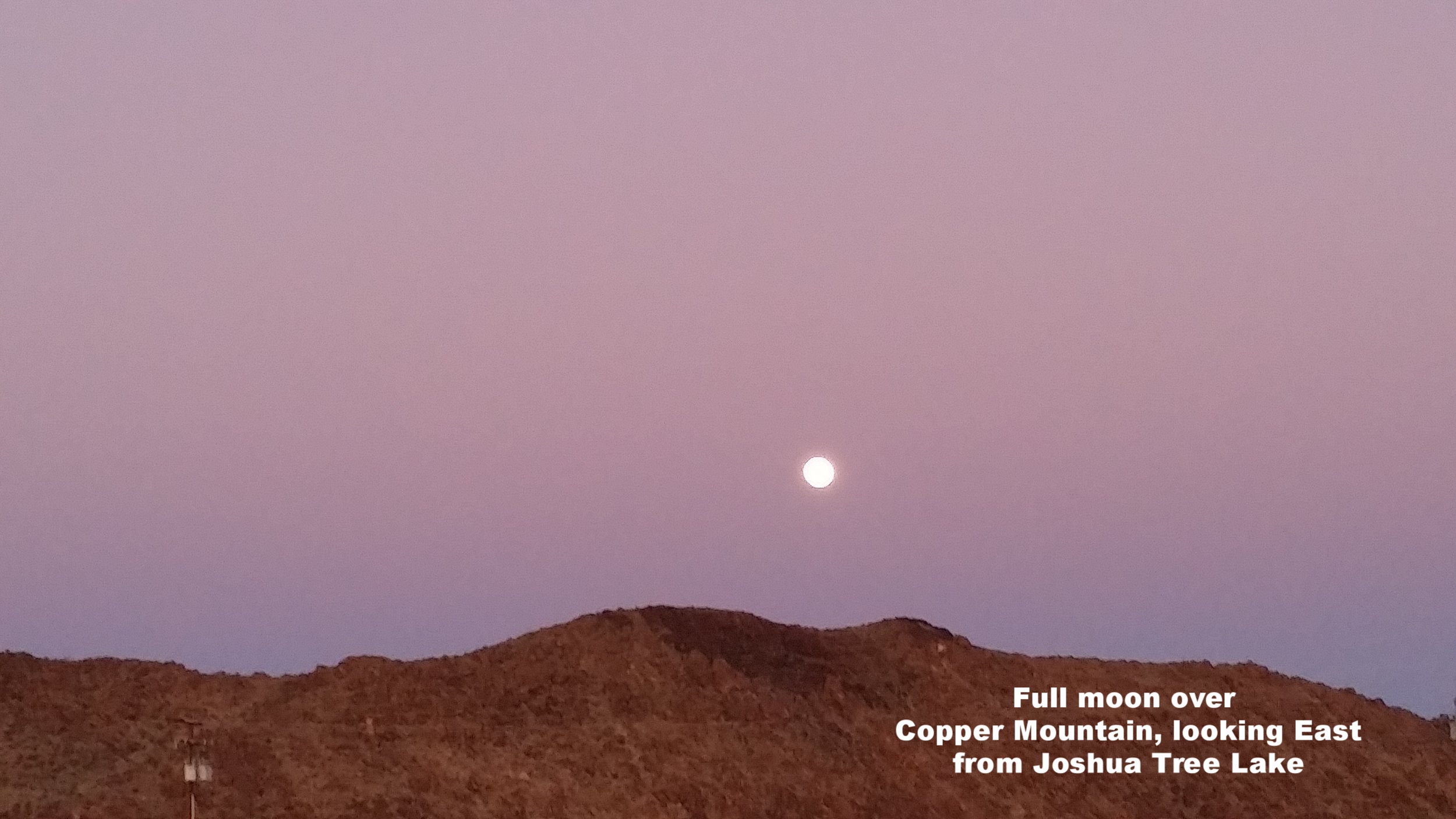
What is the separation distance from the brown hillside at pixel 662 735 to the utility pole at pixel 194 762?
1.36 ft

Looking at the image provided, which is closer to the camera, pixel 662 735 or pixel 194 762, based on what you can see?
pixel 194 762

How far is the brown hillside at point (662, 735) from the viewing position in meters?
36.5

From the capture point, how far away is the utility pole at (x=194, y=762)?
3162cm

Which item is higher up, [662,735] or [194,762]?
[662,735]

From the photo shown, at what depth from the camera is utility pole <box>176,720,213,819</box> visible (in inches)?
1245

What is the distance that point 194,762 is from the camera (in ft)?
105

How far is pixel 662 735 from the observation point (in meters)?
41.4

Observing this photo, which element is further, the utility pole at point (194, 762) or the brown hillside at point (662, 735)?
the brown hillside at point (662, 735)

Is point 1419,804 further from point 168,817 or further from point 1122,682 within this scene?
point 168,817

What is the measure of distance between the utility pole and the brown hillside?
413 mm

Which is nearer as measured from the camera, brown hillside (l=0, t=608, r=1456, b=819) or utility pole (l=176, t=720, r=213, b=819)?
utility pole (l=176, t=720, r=213, b=819)

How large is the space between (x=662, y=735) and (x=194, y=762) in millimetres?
13230

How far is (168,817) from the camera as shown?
110 ft

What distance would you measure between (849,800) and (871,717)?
19.0ft
